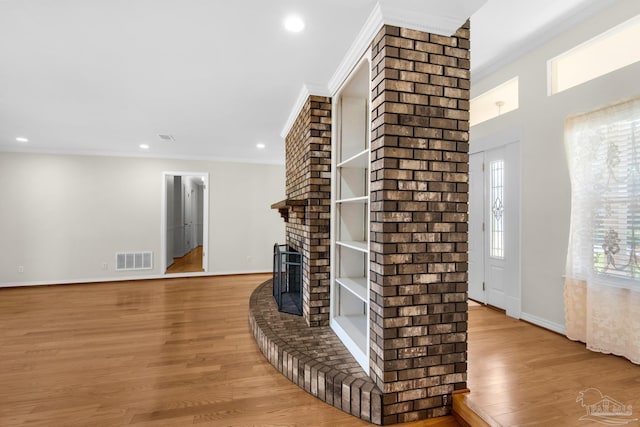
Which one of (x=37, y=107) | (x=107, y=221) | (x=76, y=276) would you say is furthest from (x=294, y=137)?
(x=76, y=276)

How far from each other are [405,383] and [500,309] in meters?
2.46

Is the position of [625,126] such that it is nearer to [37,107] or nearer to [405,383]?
[405,383]

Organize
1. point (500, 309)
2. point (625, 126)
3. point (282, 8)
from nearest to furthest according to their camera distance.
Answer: point (282, 8)
point (625, 126)
point (500, 309)

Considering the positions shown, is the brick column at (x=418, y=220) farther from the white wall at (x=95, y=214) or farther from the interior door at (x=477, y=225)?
the white wall at (x=95, y=214)

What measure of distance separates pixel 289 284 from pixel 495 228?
8.62 feet

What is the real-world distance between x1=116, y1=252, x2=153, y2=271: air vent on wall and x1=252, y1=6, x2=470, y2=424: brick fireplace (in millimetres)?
5282

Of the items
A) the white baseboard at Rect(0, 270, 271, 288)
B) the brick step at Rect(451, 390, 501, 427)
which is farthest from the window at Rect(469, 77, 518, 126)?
the white baseboard at Rect(0, 270, 271, 288)

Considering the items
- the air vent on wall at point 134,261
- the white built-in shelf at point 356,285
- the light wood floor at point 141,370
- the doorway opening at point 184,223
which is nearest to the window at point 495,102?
the white built-in shelf at point 356,285

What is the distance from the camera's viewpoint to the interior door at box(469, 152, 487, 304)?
3.91 metres

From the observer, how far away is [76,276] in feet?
18.7

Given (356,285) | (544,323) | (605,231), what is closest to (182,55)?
(356,285)

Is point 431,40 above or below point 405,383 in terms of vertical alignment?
above

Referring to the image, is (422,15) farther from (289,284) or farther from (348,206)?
(289,284)

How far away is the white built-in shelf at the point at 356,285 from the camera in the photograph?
234 centimetres
